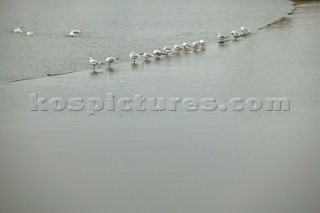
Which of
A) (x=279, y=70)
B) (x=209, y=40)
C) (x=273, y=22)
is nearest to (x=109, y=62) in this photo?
(x=279, y=70)

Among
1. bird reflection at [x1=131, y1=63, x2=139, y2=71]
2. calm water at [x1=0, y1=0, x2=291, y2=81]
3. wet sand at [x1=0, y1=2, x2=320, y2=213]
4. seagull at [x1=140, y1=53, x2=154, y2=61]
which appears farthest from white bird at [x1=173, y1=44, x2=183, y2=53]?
wet sand at [x1=0, y1=2, x2=320, y2=213]

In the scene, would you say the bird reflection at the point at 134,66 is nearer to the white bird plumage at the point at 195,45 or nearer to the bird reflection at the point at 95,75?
the bird reflection at the point at 95,75

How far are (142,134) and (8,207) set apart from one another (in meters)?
3.24

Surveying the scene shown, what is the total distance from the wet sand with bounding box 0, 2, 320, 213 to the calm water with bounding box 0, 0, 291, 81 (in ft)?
8.96

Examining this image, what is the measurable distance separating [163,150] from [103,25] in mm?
16775

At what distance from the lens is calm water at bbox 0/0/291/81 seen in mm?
18469

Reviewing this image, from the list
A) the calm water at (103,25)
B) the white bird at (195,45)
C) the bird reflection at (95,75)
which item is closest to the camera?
the bird reflection at (95,75)

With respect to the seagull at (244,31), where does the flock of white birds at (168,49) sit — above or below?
below

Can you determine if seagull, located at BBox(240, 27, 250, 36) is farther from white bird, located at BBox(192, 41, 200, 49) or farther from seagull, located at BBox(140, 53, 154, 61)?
seagull, located at BBox(140, 53, 154, 61)

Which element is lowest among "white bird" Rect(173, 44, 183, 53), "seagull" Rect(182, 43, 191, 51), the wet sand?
the wet sand

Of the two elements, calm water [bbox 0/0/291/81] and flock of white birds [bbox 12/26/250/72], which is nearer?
flock of white birds [bbox 12/26/250/72]

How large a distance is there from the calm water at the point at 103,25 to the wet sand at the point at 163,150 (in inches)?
108

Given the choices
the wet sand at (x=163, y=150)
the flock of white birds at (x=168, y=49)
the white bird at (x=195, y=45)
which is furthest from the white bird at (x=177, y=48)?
the wet sand at (x=163, y=150)

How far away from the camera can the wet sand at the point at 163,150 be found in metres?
8.44
